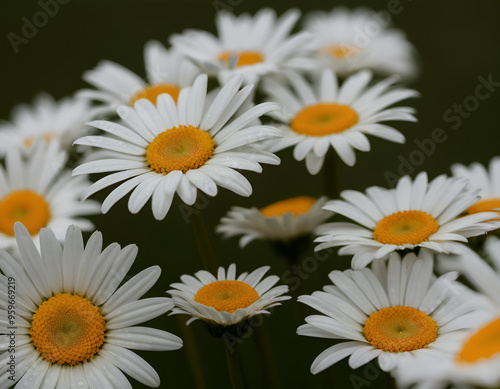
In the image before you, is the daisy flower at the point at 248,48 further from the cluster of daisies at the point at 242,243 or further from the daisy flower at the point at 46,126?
the daisy flower at the point at 46,126

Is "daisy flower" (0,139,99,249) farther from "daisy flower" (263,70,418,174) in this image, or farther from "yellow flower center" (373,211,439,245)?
"yellow flower center" (373,211,439,245)

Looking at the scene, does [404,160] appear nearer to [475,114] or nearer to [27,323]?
[475,114]

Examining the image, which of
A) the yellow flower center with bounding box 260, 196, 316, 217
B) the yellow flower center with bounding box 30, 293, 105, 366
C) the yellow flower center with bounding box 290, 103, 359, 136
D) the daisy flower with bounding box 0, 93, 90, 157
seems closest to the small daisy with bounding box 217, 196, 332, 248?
the yellow flower center with bounding box 260, 196, 316, 217

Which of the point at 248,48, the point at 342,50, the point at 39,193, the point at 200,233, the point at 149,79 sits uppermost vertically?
the point at 342,50

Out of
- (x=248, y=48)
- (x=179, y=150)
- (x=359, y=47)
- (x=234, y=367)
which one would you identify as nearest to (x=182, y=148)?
(x=179, y=150)

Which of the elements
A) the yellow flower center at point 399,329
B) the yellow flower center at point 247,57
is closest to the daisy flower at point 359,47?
the yellow flower center at point 247,57

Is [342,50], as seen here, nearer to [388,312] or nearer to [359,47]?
[359,47]

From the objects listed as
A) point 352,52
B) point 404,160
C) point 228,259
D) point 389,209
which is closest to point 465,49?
point 404,160
